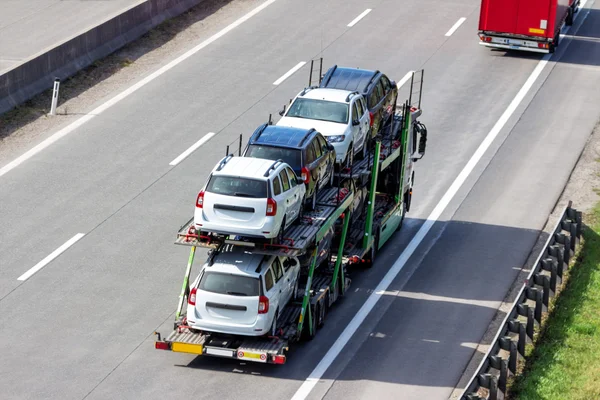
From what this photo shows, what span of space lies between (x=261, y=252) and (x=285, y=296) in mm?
1462

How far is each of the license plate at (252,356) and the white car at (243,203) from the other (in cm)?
217

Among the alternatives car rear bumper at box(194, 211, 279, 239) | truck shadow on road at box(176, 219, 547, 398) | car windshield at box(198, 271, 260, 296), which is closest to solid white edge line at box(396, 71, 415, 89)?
truck shadow on road at box(176, 219, 547, 398)

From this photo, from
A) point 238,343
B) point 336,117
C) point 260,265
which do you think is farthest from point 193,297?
point 336,117

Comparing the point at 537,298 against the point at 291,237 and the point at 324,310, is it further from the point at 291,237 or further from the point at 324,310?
the point at 291,237

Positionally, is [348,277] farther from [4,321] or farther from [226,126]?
[226,126]

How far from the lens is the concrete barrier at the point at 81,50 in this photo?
36.8m

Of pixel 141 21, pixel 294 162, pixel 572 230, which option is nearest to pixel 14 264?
pixel 294 162

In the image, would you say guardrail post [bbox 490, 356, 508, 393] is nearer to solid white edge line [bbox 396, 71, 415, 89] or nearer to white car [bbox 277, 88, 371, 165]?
white car [bbox 277, 88, 371, 165]

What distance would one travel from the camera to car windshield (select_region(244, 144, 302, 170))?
82.5 feet

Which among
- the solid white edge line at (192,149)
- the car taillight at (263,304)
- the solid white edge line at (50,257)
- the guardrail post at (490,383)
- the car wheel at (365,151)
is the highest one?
the car wheel at (365,151)

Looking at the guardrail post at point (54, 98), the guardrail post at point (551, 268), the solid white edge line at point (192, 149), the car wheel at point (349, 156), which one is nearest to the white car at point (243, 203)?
the car wheel at point (349, 156)

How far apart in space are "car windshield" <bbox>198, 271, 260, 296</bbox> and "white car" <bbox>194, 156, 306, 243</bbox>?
81cm

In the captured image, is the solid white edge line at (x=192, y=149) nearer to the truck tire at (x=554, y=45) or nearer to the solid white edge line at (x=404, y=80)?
the solid white edge line at (x=404, y=80)

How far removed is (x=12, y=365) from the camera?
23.0 meters
